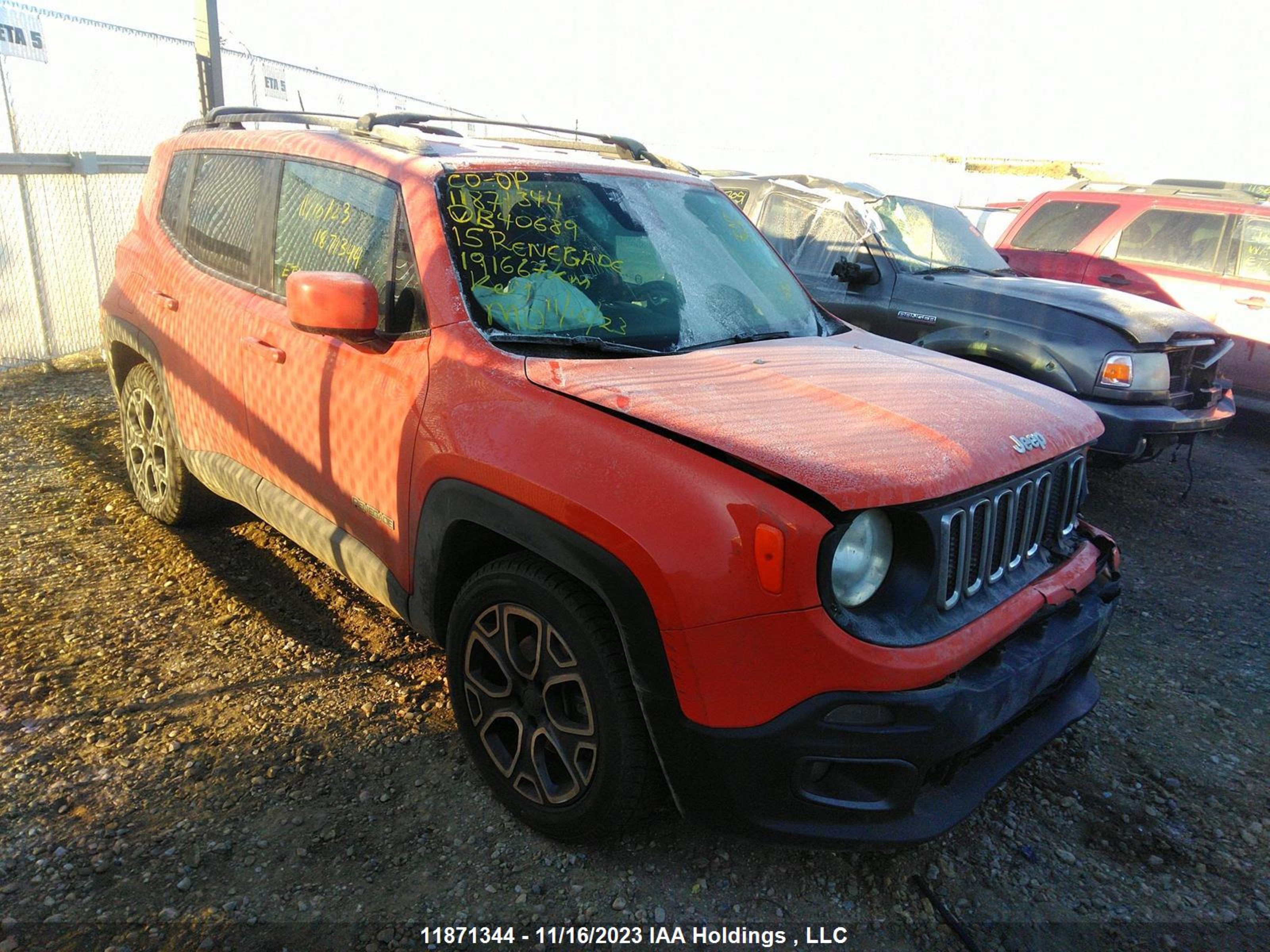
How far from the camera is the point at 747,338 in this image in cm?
311

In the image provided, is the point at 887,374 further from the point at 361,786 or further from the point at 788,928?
the point at 361,786

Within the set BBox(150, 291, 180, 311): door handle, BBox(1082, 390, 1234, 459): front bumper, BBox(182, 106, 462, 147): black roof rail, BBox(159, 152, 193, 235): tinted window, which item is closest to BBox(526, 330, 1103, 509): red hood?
BBox(182, 106, 462, 147): black roof rail

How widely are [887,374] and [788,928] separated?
65.1 inches

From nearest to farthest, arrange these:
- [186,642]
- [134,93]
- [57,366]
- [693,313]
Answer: [693,313], [186,642], [57,366], [134,93]

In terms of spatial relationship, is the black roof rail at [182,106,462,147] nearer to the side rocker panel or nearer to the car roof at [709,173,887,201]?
the side rocker panel

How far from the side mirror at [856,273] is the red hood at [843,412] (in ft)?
10.2

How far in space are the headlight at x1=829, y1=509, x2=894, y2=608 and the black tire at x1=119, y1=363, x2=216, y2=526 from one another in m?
3.32

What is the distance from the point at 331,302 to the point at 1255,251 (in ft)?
27.2

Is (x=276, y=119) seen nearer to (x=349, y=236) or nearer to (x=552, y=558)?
(x=349, y=236)

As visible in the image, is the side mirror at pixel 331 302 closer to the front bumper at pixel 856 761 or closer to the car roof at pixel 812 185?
the front bumper at pixel 856 761

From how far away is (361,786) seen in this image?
2779 mm

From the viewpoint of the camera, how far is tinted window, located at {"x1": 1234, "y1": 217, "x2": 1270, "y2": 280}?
7.67 metres

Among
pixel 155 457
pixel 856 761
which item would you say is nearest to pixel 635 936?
pixel 856 761

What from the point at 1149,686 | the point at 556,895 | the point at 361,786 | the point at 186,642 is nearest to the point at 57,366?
the point at 186,642
